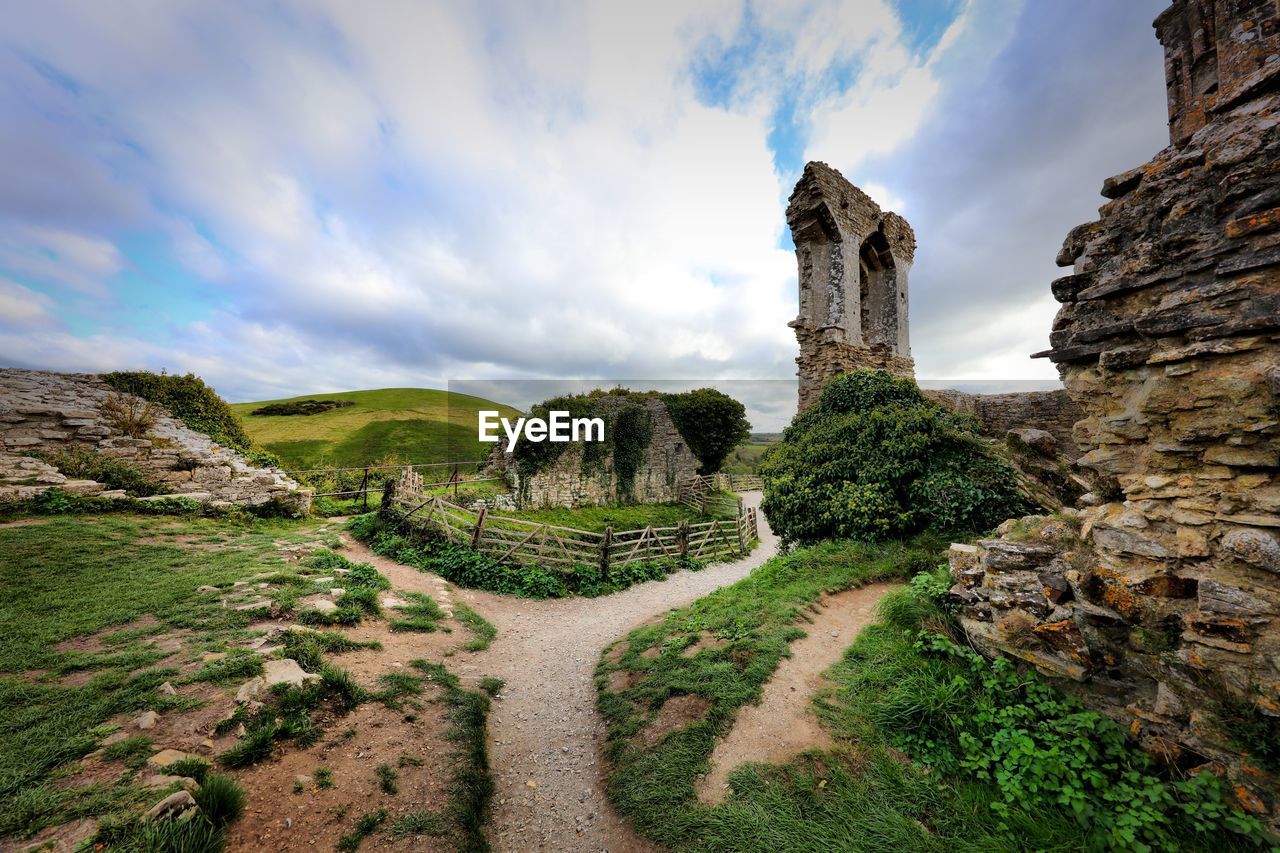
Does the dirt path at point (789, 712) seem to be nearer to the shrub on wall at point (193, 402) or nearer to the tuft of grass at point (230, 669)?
the tuft of grass at point (230, 669)

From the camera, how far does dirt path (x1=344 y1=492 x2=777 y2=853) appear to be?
3.86 meters

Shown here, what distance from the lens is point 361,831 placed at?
3264 mm

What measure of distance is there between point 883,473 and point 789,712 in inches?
212

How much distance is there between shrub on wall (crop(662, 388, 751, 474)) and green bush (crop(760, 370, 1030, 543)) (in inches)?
585

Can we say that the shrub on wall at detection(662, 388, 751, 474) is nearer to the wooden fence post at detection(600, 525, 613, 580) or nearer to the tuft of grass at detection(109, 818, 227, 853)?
the wooden fence post at detection(600, 525, 613, 580)

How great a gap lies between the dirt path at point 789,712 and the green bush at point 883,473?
252 centimetres

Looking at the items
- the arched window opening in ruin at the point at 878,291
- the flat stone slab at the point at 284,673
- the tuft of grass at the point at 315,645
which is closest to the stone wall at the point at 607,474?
the arched window opening in ruin at the point at 878,291

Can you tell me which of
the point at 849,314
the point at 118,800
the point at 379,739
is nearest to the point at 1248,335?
the point at 379,739

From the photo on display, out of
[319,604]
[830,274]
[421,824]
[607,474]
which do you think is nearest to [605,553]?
[319,604]

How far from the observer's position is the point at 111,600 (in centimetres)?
577

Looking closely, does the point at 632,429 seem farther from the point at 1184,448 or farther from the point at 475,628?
the point at 1184,448

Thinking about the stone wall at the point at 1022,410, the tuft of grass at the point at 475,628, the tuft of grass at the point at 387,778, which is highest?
the stone wall at the point at 1022,410

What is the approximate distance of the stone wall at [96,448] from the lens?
9.41 metres

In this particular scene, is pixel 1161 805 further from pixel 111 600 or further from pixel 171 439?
pixel 171 439
